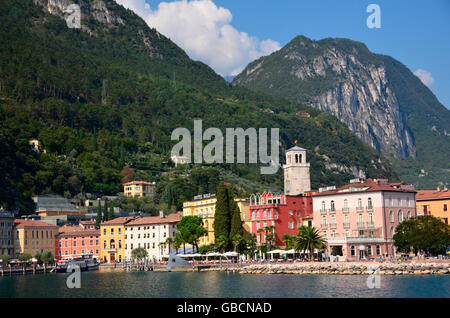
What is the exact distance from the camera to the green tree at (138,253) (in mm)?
126875

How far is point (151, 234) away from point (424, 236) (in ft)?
205

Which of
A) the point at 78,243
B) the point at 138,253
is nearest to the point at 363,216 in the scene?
the point at 138,253

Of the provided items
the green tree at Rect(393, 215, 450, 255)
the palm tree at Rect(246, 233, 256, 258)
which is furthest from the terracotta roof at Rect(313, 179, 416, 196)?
the palm tree at Rect(246, 233, 256, 258)

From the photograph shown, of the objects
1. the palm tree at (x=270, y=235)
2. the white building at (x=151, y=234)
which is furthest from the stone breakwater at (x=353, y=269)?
the white building at (x=151, y=234)

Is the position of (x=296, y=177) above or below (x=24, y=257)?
above

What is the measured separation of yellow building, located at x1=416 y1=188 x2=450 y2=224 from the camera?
10838cm

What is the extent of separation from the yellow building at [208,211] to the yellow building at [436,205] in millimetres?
29496

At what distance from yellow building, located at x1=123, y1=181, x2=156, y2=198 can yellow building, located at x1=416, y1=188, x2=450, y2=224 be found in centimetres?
9502

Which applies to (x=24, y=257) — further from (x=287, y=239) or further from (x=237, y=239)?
(x=287, y=239)

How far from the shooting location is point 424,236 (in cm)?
8500

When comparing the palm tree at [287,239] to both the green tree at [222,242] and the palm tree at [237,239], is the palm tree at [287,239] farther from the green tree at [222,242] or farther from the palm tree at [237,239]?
the green tree at [222,242]

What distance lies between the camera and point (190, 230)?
374ft
